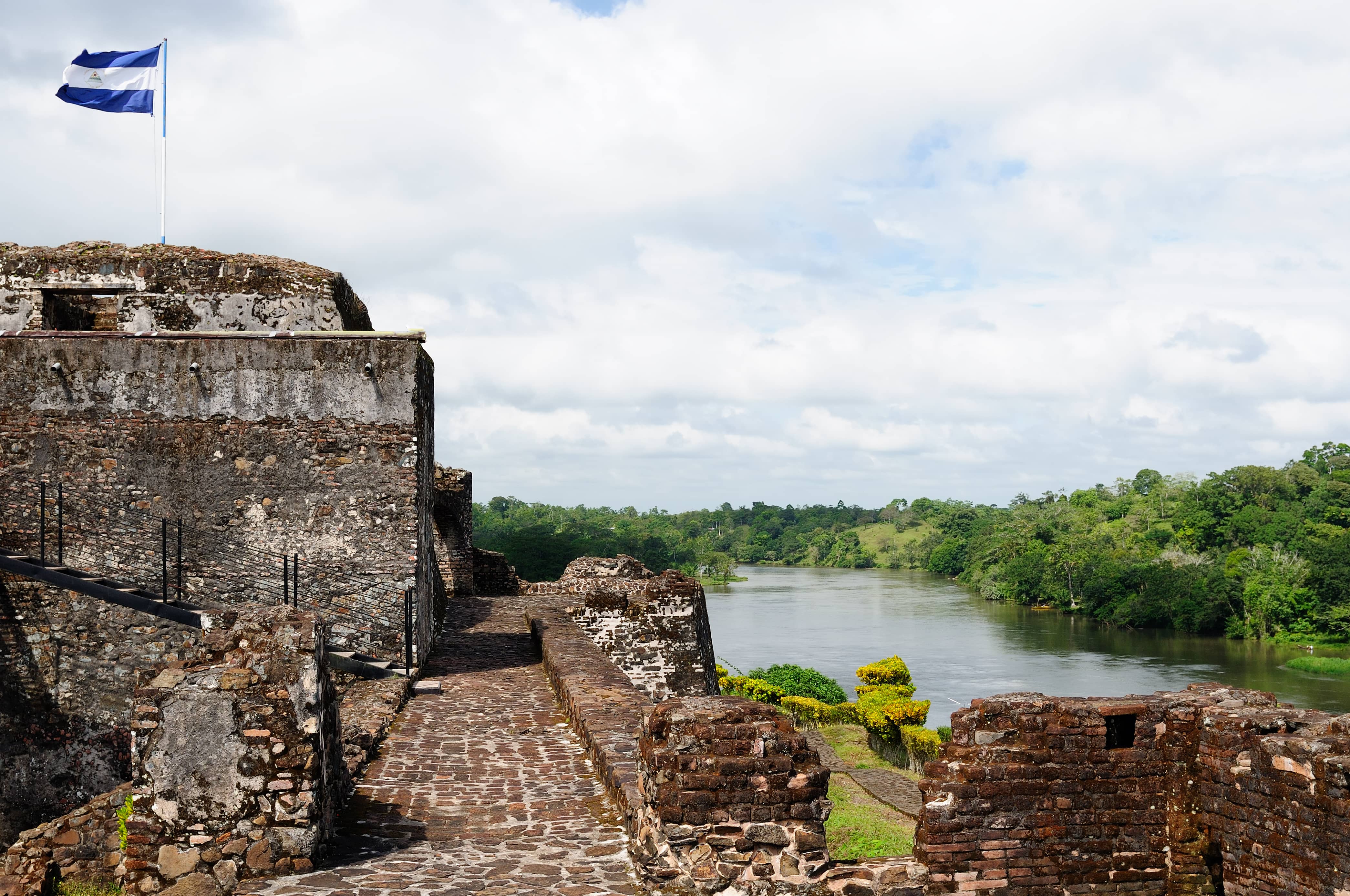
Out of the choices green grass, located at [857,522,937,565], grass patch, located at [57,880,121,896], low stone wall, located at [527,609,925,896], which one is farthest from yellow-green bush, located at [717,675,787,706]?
green grass, located at [857,522,937,565]

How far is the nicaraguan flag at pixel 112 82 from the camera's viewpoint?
11.6 m

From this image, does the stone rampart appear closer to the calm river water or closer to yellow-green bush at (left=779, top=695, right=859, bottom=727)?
yellow-green bush at (left=779, top=695, right=859, bottom=727)

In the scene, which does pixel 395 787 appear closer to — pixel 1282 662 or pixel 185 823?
pixel 185 823

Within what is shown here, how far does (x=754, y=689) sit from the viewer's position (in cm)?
2761

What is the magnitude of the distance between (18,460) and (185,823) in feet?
21.2

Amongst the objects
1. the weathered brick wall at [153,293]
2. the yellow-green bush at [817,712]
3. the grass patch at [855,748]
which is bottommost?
the grass patch at [855,748]

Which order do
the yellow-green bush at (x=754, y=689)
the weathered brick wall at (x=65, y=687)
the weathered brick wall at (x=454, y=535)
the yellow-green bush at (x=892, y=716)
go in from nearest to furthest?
the weathered brick wall at (x=65, y=687) → the weathered brick wall at (x=454, y=535) → the yellow-green bush at (x=892, y=716) → the yellow-green bush at (x=754, y=689)

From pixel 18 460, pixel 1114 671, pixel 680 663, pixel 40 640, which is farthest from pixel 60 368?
pixel 1114 671

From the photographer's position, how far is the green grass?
104 m

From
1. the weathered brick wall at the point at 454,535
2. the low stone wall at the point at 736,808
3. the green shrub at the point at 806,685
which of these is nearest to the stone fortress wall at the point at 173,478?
the low stone wall at the point at 736,808

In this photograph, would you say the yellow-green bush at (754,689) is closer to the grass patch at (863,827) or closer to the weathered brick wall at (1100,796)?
the grass patch at (863,827)

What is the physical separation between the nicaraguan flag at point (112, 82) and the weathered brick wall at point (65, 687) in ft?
18.5

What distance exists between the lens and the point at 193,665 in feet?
16.0

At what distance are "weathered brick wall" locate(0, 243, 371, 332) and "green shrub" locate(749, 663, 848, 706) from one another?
20.3 meters
